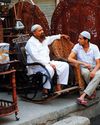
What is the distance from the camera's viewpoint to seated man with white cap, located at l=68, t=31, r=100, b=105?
707 cm

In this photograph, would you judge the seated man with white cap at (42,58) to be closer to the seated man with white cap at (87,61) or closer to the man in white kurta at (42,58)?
the man in white kurta at (42,58)

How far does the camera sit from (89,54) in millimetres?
7488

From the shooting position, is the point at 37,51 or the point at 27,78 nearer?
the point at 37,51

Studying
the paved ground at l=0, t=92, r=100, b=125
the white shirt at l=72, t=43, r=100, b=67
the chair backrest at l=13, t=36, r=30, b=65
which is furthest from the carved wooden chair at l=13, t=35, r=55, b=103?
the white shirt at l=72, t=43, r=100, b=67

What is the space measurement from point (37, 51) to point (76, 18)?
5.17 feet

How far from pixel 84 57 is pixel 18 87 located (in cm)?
146

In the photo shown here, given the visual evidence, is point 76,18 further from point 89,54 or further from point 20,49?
point 20,49

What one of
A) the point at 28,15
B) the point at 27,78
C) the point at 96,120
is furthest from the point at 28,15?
the point at 96,120

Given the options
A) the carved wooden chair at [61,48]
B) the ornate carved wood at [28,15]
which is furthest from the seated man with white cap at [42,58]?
the ornate carved wood at [28,15]

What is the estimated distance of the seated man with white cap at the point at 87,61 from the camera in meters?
7.07

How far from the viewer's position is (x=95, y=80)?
23.2 feet

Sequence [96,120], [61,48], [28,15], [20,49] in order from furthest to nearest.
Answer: [28,15]
[61,48]
[20,49]
[96,120]

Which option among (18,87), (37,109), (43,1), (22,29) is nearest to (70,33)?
(22,29)

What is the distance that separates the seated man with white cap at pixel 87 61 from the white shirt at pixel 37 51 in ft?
1.48
